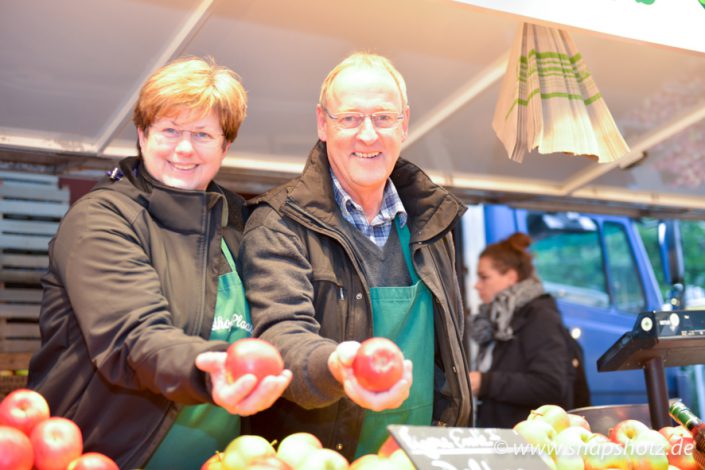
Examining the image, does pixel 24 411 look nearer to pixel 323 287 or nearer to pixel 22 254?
pixel 323 287

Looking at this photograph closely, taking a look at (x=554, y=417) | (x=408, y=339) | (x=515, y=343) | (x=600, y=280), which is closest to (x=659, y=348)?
(x=554, y=417)

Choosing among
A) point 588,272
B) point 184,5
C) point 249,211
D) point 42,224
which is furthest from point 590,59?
point 588,272

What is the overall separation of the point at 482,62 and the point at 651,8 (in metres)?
1.20

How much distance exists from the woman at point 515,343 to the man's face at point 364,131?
8.21 ft

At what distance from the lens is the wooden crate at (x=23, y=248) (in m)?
4.14

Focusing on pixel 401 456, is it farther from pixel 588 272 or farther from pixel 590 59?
pixel 588 272

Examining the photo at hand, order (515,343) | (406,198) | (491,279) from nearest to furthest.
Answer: (406,198) → (515,343) → (491,279)

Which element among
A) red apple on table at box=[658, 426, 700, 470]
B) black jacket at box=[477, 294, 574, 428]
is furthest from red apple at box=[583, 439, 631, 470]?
black jacket at box=[477, 294, 574, 428]

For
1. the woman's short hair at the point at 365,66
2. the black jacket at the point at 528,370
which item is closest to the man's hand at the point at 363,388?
the woman's short hair at the point at 365,66

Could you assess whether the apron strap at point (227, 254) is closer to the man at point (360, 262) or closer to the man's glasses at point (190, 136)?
the man at point (360, 262)

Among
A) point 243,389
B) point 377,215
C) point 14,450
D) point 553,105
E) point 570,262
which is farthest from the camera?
point 570,262

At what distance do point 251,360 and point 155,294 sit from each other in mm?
369

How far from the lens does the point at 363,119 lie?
2.09m

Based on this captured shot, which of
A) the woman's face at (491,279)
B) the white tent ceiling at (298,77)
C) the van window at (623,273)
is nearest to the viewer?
the white tent ceiling at (298,77)
